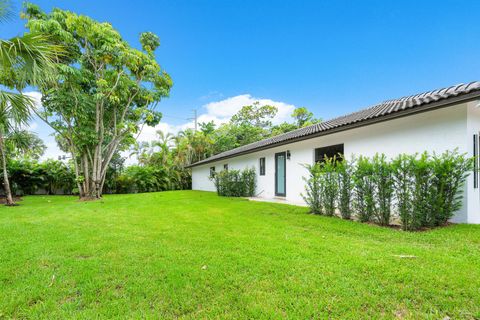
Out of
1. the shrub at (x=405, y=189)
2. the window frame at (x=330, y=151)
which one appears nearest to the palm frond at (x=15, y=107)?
the shrub at (x=405, y=189)

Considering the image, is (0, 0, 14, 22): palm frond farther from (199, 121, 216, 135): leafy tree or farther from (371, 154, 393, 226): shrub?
(199, 121, 216, 135): leafy tree

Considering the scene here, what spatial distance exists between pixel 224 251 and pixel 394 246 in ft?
8.85

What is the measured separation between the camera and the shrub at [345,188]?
18.9 ft

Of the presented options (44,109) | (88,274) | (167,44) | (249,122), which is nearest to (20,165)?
(44,109)

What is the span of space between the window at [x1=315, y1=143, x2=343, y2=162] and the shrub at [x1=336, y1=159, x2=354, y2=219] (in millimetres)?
2131

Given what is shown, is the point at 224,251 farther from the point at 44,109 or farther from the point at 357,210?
the point at 44,109

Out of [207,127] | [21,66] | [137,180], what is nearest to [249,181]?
[21,66]

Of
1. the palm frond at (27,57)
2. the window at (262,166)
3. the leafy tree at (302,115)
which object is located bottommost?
the window at (262,166)

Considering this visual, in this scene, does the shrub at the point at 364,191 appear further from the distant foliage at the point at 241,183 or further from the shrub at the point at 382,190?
the distant foliage at the point at 241,183

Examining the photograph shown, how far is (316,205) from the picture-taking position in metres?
6.57

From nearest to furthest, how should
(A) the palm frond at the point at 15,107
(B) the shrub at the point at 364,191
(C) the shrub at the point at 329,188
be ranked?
(A) the palm frond at the point at 15,107
(B) the shrub at the point at 364,191
(C) the shrub at the point at 329,188

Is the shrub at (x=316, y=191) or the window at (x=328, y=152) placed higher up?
the window at (x=328, y=152)

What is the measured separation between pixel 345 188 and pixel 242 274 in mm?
4192

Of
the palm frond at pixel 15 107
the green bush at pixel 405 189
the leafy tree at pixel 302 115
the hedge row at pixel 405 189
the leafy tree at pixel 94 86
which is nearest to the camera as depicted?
the palm frond at pixel 15 107
